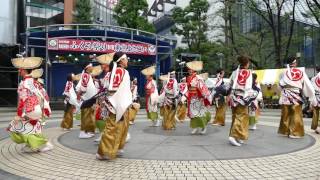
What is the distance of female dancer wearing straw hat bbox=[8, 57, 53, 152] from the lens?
8367 millimetres

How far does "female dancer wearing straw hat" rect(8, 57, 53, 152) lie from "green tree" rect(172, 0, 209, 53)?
28.0 meters

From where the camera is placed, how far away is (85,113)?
11.0 meters

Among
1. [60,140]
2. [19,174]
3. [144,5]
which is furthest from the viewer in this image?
[144,5]

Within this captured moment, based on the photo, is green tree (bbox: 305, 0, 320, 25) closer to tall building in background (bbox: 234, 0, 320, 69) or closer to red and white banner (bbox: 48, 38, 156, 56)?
tall building in background (bbox: 234, 0, 320, 69)

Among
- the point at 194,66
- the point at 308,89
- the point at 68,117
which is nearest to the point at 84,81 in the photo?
the point at 68,117

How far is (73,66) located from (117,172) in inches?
818

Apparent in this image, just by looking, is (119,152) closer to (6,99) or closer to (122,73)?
(122,73)

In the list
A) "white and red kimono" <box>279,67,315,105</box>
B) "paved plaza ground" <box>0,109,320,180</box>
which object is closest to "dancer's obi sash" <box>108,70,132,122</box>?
"paved plaza ground" <box>0,109,320,180</box>

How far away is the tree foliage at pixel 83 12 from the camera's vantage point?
4006 cm

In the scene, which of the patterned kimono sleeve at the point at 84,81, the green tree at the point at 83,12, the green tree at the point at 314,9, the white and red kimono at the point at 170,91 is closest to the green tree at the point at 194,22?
the green tree at the point at 83,12

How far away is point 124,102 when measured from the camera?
25.7 feet

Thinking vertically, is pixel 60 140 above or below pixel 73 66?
below

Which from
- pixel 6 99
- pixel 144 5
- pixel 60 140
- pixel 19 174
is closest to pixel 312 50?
pixel 144 5

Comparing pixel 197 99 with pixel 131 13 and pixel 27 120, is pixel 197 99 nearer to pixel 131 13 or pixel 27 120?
pixel 27 120
